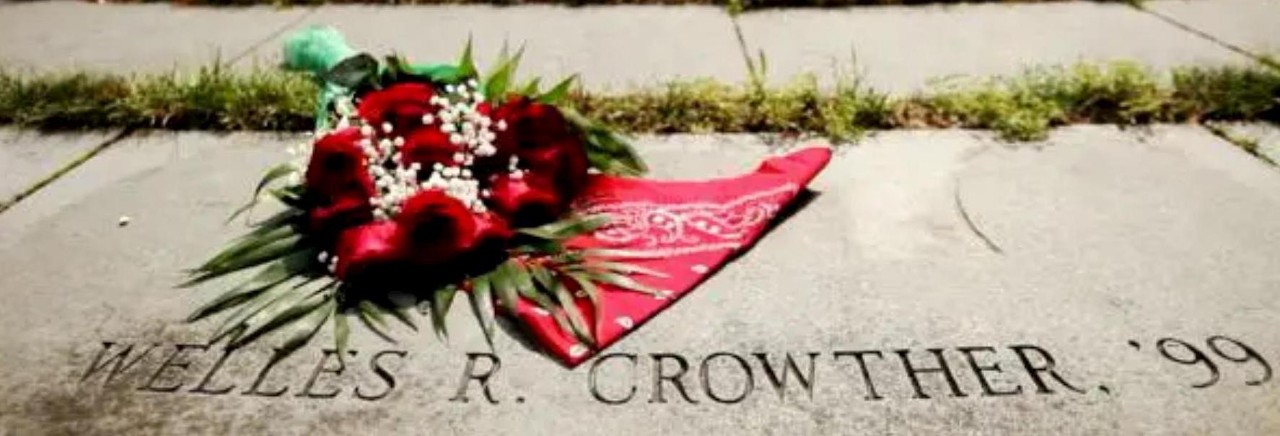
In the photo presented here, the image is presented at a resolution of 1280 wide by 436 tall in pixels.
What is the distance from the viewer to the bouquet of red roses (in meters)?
1.96

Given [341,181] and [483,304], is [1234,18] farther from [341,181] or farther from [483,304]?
[341,181]

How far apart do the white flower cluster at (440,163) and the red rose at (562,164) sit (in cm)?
9

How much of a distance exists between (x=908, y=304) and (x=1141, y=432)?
0.47 m

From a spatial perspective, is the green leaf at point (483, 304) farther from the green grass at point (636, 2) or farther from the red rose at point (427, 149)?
the green grass at point (636, 2)

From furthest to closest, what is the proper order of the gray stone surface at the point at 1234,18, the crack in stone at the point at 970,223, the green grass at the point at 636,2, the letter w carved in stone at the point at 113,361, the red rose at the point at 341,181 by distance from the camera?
the green grass at the point at 636,2
the gray stone surface at the point at 1234,18
the crack in stone at the point at 970,223
the red rose at the point at 341,181
the letter w carved in stone at the point at 113,361

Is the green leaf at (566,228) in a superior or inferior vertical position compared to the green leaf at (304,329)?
superior

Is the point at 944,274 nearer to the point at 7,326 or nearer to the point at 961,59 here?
the point at 961,59

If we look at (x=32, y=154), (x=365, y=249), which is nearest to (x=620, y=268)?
(x=365, y=249)

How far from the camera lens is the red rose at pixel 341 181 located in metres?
2.04

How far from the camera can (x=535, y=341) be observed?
6.13 feet

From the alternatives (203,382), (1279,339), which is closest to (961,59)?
(1279,339)

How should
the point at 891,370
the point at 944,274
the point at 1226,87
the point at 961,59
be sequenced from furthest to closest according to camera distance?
the point at 961,59, the point at 1226,87, the point at 944,274, the point at 891,370

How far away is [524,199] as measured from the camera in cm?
215

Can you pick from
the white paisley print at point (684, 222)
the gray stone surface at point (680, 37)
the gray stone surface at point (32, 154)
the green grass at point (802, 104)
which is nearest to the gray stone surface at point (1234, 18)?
the gray stone surface at point (680, 37)
